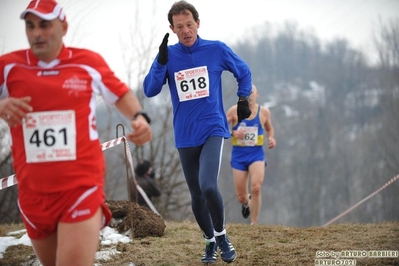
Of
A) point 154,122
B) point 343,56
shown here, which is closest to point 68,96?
point 154,122

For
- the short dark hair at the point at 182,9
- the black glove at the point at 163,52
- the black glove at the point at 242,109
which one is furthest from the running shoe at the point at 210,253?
the short dark hair at the point at 182,9

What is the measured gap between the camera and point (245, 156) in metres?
10.3

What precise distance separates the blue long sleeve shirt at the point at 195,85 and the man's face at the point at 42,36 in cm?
226

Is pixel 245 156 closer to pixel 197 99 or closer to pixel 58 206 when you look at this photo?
pixel 197 99

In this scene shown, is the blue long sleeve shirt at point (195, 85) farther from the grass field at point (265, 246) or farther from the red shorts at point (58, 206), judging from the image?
the red shorts at point (58, 206)

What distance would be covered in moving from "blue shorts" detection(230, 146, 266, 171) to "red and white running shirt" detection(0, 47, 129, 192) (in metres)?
6.31

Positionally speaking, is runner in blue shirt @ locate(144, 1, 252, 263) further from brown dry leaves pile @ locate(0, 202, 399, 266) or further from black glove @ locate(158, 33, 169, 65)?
brown dry leaves pile @ locate(0, 202, 399, 266)

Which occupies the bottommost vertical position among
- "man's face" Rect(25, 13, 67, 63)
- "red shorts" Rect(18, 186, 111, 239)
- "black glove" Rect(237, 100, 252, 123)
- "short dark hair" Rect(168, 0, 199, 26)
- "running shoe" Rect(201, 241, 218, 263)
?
"running shoe" Rect(201, 241, 218, 263)

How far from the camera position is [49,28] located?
4.06 m

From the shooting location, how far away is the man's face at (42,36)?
4.02 m

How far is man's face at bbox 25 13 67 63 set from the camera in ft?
13.2

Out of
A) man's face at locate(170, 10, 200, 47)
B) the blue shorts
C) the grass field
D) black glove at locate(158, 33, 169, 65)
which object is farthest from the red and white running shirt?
the blue shorts

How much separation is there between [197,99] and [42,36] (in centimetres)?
247

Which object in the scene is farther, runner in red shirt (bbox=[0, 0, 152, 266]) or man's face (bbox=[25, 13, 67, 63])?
man's face (bbox=[25, 13, 67, 63])
